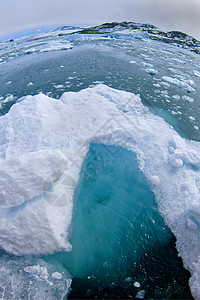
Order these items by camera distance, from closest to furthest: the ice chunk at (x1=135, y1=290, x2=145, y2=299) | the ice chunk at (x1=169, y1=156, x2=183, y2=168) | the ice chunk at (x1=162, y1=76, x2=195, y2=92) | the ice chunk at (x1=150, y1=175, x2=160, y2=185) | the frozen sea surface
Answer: the ice chunk at (x1=135, y1=290, x2=145, y2=299), the frozen sea surface, the ice chunk at (x1=150, y1=175, x2=160, y2=185), the ice chunk at (x1=169, y1=156, x2=183, y2=168), the ice chunk at (x1=162, y1=76, x2=195, y2=92)

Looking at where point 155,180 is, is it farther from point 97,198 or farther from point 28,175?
point 28,175

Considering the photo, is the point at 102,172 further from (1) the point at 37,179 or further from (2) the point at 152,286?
(2) the point at 152,286

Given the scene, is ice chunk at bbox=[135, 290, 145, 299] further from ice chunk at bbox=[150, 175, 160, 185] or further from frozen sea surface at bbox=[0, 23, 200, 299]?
ice chunk at bbox=[150, 175, 160, 185]

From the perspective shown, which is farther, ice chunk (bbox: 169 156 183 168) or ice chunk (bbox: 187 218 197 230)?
ice chunk (bbox: 169 156 183 168)

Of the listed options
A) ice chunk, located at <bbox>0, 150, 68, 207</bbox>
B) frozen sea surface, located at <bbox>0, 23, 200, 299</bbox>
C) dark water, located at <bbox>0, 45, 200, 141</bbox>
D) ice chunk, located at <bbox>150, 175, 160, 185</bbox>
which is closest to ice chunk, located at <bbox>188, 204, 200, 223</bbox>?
frozen sea surface, located at <bbox>0, 23, 200, 299</bbox>

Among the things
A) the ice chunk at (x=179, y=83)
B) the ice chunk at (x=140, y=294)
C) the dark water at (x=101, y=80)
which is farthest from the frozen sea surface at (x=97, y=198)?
the ice chunk at (x=179, y=83)

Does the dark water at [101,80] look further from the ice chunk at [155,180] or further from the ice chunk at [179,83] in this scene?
the ice chunk at [155,180]

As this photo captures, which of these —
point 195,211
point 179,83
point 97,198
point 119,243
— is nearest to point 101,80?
point 179,83
